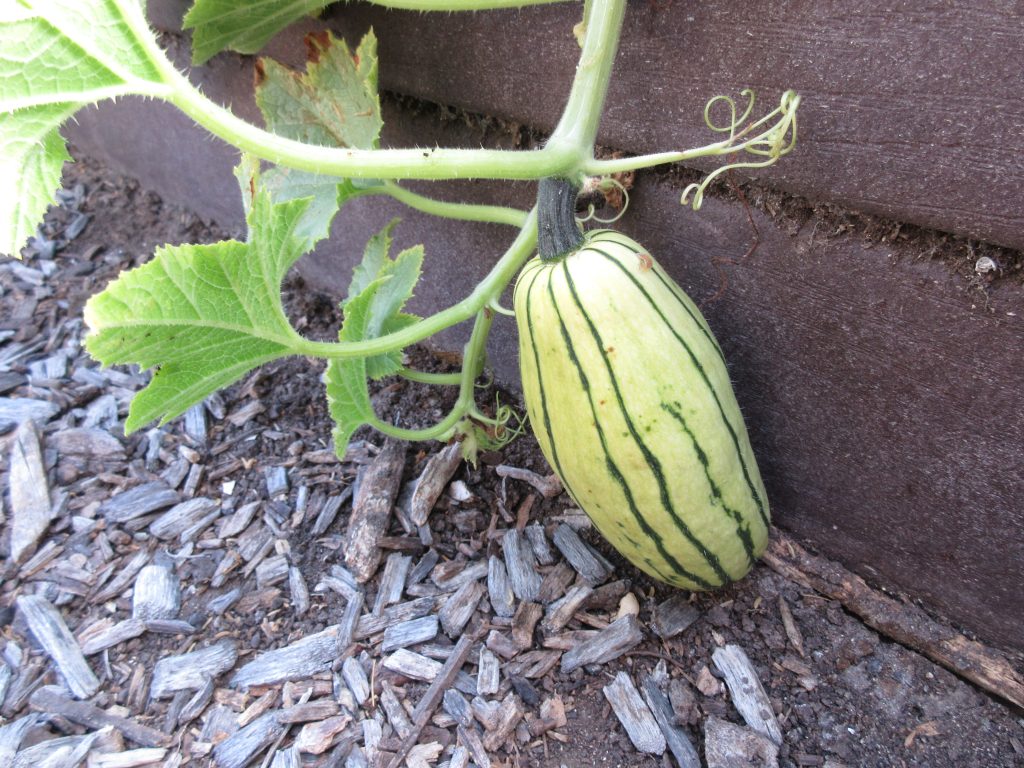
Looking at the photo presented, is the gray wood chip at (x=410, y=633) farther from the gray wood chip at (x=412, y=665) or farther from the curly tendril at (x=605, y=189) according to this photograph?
the curly tendril at (x=605, y=189)

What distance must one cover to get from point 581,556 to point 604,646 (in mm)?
162

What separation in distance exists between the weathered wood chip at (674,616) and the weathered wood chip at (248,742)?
1.86 feet

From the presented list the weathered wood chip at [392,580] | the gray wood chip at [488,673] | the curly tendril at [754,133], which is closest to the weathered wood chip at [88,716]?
the weathered wood chip at [392,580]

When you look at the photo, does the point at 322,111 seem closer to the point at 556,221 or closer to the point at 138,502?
A: the point at 556,221

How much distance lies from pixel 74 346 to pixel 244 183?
0.94 metres

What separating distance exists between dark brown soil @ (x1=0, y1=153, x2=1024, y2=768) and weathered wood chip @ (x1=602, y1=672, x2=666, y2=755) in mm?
12

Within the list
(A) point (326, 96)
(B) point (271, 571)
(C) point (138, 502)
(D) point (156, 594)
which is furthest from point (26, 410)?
(A) point (326, 96)

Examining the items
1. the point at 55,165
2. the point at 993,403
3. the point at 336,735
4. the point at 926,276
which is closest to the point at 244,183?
the point at 55,165

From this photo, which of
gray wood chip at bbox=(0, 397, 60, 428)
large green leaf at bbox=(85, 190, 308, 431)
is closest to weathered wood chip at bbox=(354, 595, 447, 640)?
large green leaf at bbox=(85, 190, 308, 431)

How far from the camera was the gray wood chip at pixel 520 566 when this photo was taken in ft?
4.08

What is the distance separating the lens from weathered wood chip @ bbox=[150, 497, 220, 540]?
146 centimetres

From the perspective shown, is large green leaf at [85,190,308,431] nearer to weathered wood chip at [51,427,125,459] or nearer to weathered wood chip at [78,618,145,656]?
weathered wood chip at [78,618,145,656]

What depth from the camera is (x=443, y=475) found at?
1419 millimetres

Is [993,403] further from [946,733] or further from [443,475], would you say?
[443,475]
